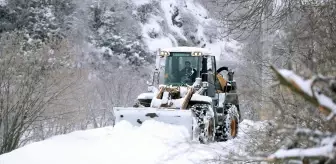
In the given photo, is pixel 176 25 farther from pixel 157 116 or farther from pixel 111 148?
pixel 111 148

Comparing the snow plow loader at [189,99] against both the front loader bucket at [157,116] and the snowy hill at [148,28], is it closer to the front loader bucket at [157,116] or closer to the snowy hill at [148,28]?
the front loader bucket at [157,116]

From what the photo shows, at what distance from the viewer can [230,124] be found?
13.2 meters

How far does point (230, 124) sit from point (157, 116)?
134 inches

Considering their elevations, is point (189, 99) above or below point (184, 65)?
below

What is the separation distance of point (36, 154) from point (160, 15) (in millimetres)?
45038

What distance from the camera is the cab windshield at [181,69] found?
12.3 meters

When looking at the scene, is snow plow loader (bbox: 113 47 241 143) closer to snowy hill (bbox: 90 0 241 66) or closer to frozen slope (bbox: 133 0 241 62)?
snowy hill (bbox: 90 0 241 66)

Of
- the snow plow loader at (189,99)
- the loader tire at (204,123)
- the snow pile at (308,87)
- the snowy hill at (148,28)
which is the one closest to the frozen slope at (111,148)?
the snow plow loader at (189,99)

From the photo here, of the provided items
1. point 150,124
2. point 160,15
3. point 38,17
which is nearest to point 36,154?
point 150,124

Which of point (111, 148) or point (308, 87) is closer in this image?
point (308, 87)

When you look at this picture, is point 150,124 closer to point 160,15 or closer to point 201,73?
point 201,73

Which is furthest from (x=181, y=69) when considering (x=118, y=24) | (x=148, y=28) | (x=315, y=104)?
(x=148, y=28)

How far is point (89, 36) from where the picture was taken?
44562 mm

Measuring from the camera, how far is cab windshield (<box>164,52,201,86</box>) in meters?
12.3
